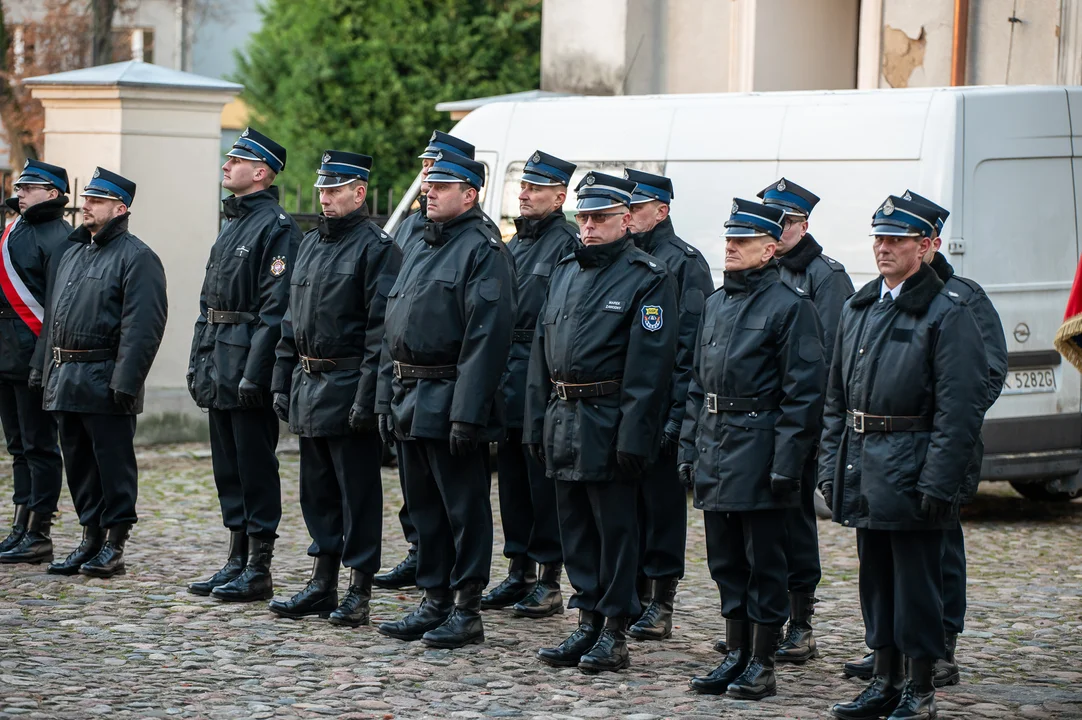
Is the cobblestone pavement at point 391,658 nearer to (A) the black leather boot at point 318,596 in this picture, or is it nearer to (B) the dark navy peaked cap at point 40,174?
(A) the black leather boot at point 318,596

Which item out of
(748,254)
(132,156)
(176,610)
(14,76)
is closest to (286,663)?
(176,610)

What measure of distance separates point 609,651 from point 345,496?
1.55 meters

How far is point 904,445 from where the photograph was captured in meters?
6.07

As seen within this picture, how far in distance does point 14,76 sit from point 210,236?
1735 cm

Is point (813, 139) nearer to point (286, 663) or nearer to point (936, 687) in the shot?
point (936, 687)

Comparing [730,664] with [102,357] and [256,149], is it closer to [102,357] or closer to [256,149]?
[256,149]

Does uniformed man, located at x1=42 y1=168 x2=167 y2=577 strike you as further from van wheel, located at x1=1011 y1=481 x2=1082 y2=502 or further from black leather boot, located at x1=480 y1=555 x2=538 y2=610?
van wheel, located at x1=1011 y1=481 x2=1082 y2=502

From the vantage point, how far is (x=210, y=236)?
1384 centimetres

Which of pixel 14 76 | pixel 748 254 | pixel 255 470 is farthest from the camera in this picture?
pixel 14 76

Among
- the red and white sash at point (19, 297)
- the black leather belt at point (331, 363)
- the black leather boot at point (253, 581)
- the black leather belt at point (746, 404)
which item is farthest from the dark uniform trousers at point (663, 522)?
the red and white sash at point (19, 297)

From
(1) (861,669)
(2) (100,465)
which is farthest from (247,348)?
(1) (861,669)

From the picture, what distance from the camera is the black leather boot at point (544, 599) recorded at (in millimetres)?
7973

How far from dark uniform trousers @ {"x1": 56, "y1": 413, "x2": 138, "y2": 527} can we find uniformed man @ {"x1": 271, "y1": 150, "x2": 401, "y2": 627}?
1.18 m

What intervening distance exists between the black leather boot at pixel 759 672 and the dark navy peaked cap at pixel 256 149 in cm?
345
